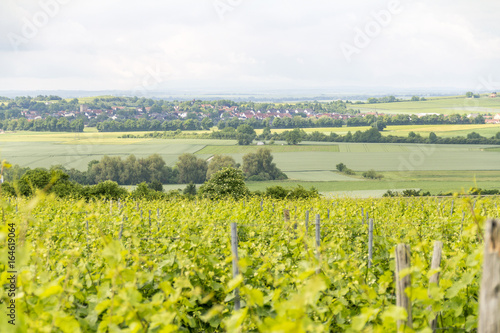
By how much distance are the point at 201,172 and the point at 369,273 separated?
166 feet

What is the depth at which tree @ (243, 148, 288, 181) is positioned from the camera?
55.6m

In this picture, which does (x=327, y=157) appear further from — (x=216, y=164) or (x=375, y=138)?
(x=216, y=164)

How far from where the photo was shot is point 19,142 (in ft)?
270

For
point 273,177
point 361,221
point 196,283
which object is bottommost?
point 273,177

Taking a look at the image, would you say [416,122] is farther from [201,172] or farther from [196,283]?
[196,283]

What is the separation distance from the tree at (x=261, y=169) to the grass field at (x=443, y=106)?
63.5m

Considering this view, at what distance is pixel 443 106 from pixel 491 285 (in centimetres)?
12210

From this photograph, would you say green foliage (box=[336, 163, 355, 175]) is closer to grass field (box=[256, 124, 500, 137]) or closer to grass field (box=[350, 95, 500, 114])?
grass field (box=[256, 124, 500, 137])

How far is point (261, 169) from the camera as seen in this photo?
5634 centimetres

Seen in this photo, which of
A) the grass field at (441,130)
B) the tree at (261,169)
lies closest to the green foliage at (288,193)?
the tree at (261,169)

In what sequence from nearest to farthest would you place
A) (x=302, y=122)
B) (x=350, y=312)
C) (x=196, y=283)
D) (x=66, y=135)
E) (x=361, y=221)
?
(x=350, y=312) → (x=196, y=283) → (x=361, y=221) → (x=66, y=135) → (x=302, y=122)

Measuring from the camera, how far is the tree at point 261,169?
182 feet

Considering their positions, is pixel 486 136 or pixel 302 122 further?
pixel 302 122

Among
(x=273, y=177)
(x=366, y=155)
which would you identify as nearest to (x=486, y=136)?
(x=366, y=155)
